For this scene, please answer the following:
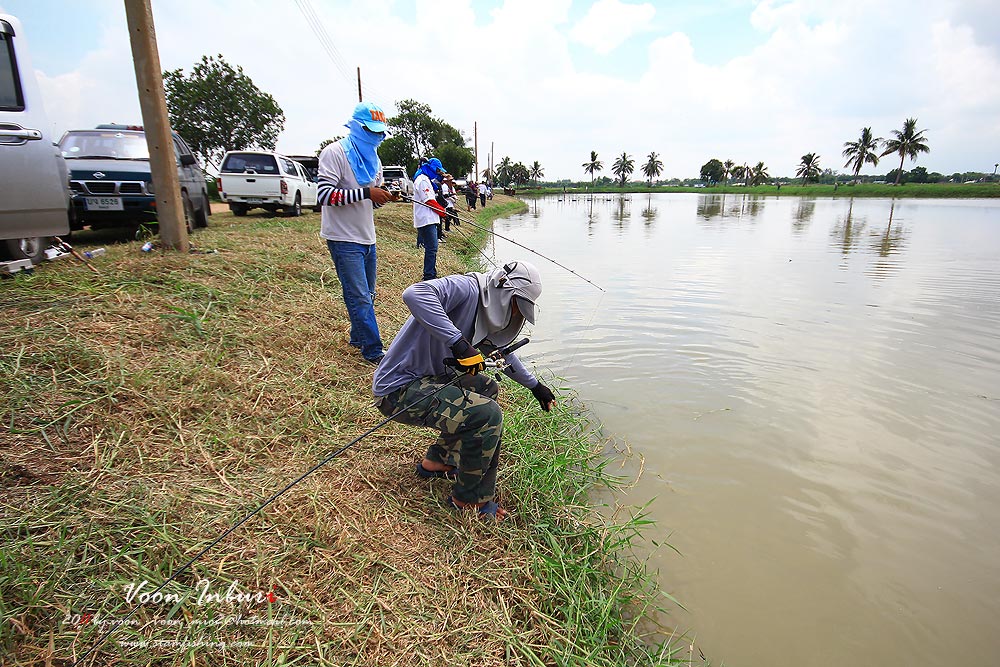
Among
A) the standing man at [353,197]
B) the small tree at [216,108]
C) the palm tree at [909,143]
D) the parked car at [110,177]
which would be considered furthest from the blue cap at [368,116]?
the palm tree at [909,143]

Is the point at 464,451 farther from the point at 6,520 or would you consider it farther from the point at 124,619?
the point at 6,520

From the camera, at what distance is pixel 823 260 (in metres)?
12.4

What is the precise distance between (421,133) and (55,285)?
50.8 m

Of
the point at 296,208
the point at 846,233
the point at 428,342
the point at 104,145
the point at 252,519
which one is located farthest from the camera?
the point at 846,233

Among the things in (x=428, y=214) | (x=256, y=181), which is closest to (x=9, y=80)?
(x=428, y=214)

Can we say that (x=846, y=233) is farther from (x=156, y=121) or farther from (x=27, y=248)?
(x=27, y=248)

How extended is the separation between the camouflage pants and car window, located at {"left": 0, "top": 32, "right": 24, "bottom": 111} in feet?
14.4

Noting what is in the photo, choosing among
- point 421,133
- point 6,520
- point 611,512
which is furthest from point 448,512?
point 421,133

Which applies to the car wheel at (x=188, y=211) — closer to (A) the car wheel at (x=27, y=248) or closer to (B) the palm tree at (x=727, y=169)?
(A) the car wheel at (x=27, y=248)

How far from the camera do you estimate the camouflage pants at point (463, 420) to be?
7.66 feet

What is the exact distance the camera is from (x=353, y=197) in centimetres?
368

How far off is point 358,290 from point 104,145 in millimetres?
6100

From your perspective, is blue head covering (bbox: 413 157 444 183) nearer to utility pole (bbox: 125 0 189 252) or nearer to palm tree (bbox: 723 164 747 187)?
utility pole (bbox: 125 0 189 252)

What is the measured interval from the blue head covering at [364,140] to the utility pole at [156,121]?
2404 millimetres
